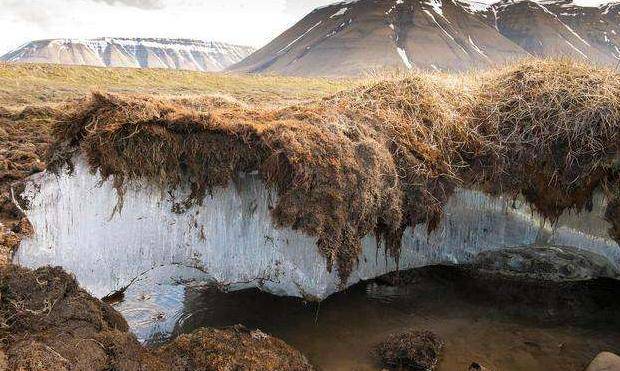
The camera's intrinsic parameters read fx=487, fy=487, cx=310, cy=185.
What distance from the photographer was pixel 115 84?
4491 centimetres

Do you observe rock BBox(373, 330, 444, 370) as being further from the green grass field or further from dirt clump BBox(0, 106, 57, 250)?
the green grass field

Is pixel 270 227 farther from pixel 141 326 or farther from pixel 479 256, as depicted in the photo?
pixel 479 256

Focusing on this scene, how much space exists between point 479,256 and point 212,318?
5291 millimetres

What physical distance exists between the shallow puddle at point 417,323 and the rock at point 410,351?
0.17 m

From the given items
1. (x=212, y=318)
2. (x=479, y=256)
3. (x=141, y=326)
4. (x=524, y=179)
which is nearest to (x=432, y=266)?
(x=479, y=256)

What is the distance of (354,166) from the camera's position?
7242 millimetres

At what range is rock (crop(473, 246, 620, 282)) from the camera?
963cm

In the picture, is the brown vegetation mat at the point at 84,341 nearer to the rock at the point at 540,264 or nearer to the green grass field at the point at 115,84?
the rock at the point at 540,264

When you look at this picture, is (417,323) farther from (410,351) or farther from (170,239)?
(170,239)

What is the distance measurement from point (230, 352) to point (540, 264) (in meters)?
6.80

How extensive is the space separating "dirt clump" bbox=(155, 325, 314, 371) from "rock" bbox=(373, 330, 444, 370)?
1.21 m

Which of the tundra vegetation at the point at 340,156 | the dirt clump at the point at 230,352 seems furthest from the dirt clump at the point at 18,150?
the dirt clump at the point at 230,352

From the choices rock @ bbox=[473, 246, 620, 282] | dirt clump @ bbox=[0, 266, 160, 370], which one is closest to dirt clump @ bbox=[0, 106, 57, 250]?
dirt clump @ bbox=[0, 266, 160, 370]

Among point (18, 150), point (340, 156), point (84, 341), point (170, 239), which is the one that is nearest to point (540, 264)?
point (340, 156)
